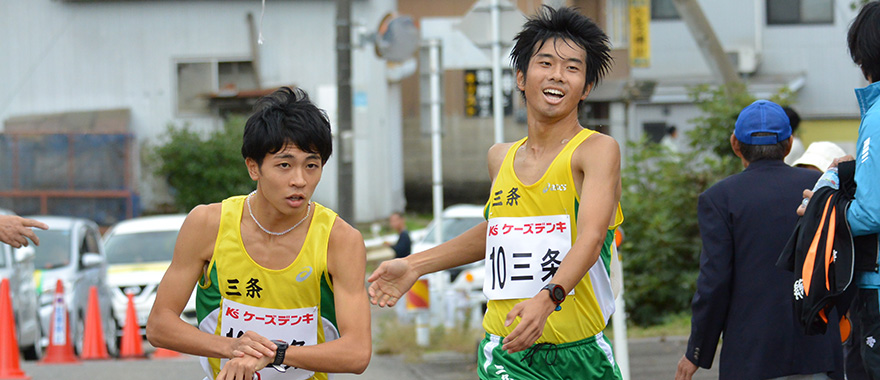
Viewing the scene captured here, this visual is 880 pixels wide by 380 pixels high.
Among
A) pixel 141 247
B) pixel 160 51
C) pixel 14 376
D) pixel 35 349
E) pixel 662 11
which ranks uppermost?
pixel 662 11

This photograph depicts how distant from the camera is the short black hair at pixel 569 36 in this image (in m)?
4.03

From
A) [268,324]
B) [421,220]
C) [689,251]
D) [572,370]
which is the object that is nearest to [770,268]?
[572,370]

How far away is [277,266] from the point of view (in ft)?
12.2

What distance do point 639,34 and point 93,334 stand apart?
17.6 m

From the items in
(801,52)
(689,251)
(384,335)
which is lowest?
(384,335)

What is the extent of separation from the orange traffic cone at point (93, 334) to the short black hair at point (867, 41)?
904 centimetres

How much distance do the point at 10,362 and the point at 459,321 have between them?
4.41 meters

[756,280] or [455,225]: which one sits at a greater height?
[756,280]

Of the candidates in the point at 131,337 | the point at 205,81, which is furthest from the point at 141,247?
the point at 205,81

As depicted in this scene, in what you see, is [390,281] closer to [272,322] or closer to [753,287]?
[272,322]

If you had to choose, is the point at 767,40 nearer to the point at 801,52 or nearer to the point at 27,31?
the point at 801,52

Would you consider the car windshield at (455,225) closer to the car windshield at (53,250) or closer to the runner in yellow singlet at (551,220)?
the car windshield at (53,250)

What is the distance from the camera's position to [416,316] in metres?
11.1

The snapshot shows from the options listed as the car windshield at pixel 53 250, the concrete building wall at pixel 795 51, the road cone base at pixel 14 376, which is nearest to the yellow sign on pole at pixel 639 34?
the concrete building wall at pixel 795 51
